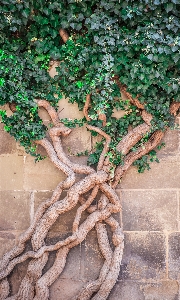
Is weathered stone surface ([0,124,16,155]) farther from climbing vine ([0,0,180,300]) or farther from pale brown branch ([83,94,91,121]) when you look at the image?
pale brown branch ([83,94,91,121])

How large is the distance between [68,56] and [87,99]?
458 millimetres

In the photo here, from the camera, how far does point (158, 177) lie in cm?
430

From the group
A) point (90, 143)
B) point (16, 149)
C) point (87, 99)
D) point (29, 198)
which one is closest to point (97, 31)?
point (87, 99)

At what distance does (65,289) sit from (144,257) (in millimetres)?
845

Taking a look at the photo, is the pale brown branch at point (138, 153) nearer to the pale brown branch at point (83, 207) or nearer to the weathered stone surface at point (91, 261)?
the pale brown branch at point (83, 207)

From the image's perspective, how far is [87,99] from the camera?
13.8ft

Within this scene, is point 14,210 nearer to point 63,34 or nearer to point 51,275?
point 51,275

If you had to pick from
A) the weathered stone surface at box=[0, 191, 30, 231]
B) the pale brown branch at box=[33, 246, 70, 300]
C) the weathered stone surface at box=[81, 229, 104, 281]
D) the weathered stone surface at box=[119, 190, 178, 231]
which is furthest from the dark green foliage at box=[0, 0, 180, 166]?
the pale brown branch at box=[33, 246, 70, 300]

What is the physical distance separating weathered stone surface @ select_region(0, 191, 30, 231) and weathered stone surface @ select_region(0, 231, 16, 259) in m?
0.07

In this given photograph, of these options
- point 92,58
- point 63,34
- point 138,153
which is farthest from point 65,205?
point 63,34

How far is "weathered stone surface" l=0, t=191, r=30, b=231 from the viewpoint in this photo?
14.2 feet

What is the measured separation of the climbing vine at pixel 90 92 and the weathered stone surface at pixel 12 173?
8.6 inches

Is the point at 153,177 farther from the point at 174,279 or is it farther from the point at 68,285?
the point at 68,285

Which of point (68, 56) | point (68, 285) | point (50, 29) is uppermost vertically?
point (50, 29)
